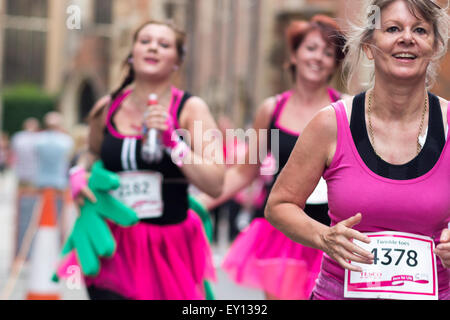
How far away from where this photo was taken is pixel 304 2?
2153cm

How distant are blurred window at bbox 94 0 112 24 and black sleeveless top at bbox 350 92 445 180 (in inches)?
2066

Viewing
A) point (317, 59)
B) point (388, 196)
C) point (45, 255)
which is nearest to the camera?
point (388, 196)

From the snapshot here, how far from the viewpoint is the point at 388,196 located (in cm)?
254

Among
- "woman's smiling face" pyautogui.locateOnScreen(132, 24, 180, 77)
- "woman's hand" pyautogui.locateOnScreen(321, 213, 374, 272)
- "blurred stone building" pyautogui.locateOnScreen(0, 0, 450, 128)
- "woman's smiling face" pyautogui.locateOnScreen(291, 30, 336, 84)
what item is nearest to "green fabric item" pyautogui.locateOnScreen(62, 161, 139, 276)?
"woman's smiling face" pyautogui.locateOnScreen(132, 24, 180, 77)

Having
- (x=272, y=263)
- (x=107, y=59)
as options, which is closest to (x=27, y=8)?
(x=107, y=59)

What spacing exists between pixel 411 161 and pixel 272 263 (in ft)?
6.24

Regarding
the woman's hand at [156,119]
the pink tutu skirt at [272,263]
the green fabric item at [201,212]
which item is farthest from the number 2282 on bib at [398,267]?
the green fabric item at [201,212]

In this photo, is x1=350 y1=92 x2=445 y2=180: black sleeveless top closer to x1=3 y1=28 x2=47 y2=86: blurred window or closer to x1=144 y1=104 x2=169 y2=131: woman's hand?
x1=144 y1=104 x2=169 y2=131: woman's hand

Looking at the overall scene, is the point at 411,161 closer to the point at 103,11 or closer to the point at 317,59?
the point at 317,59

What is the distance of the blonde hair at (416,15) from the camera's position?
2.61 meters

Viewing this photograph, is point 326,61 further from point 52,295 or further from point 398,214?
point 52,295

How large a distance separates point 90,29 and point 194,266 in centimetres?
5081

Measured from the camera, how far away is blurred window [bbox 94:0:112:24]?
177 feet

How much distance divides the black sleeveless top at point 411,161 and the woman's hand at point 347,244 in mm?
214
